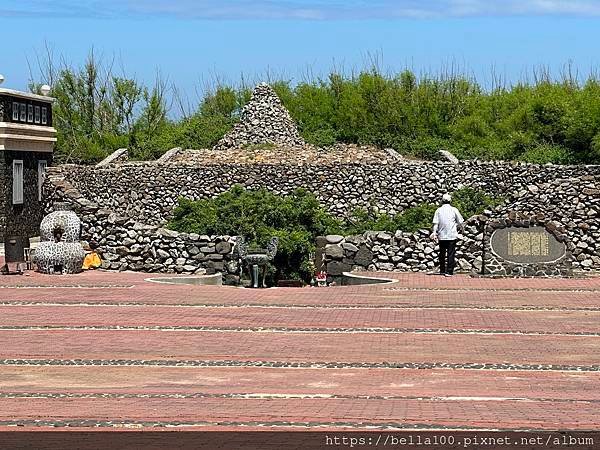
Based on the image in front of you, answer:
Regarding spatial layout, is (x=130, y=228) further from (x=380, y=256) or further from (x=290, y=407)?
(x=290, y=407)

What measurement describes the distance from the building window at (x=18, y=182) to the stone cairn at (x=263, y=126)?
14194mm

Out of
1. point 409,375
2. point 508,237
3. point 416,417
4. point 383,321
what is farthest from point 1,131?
point 416,417

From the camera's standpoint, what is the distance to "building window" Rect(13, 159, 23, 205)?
32.0m

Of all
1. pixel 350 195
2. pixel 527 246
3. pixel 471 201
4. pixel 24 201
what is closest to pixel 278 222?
pixel 527 246

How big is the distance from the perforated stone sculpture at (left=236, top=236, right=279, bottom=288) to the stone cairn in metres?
21.8

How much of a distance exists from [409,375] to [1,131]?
2130 centimetres

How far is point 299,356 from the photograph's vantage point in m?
13.2

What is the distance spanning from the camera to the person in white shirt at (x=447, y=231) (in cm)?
2248

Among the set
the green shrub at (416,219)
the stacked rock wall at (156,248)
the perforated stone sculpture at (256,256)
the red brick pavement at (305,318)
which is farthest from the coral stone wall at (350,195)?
the red brick pavement at (305,318)

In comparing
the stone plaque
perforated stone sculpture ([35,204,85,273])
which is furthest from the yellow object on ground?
the stone plaque

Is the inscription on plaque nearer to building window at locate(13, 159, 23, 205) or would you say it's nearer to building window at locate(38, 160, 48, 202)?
building window at locate(13, 159, 23, 205)

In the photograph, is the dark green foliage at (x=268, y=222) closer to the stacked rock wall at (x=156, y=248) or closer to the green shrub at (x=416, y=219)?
the stacked rock wall at (x=156, y=248)

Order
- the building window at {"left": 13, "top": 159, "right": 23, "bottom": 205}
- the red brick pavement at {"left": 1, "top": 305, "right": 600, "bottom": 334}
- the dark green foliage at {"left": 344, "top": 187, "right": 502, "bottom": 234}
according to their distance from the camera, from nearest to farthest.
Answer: the red brick pavement at {"left": 1, "top": 305, "right": 600, "bottom": 334}, the dark green foliage at {"left": 344, "top": 187, "right": 502, "bottom": 234}, the building window at {"left": 13, "top": 159, "right": 23, "bottom": 205}

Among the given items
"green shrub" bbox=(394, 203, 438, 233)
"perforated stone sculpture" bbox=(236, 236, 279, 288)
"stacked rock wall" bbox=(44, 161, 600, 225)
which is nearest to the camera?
"perforated stone sculpture" bbox=(236, 236, 279, 288)
